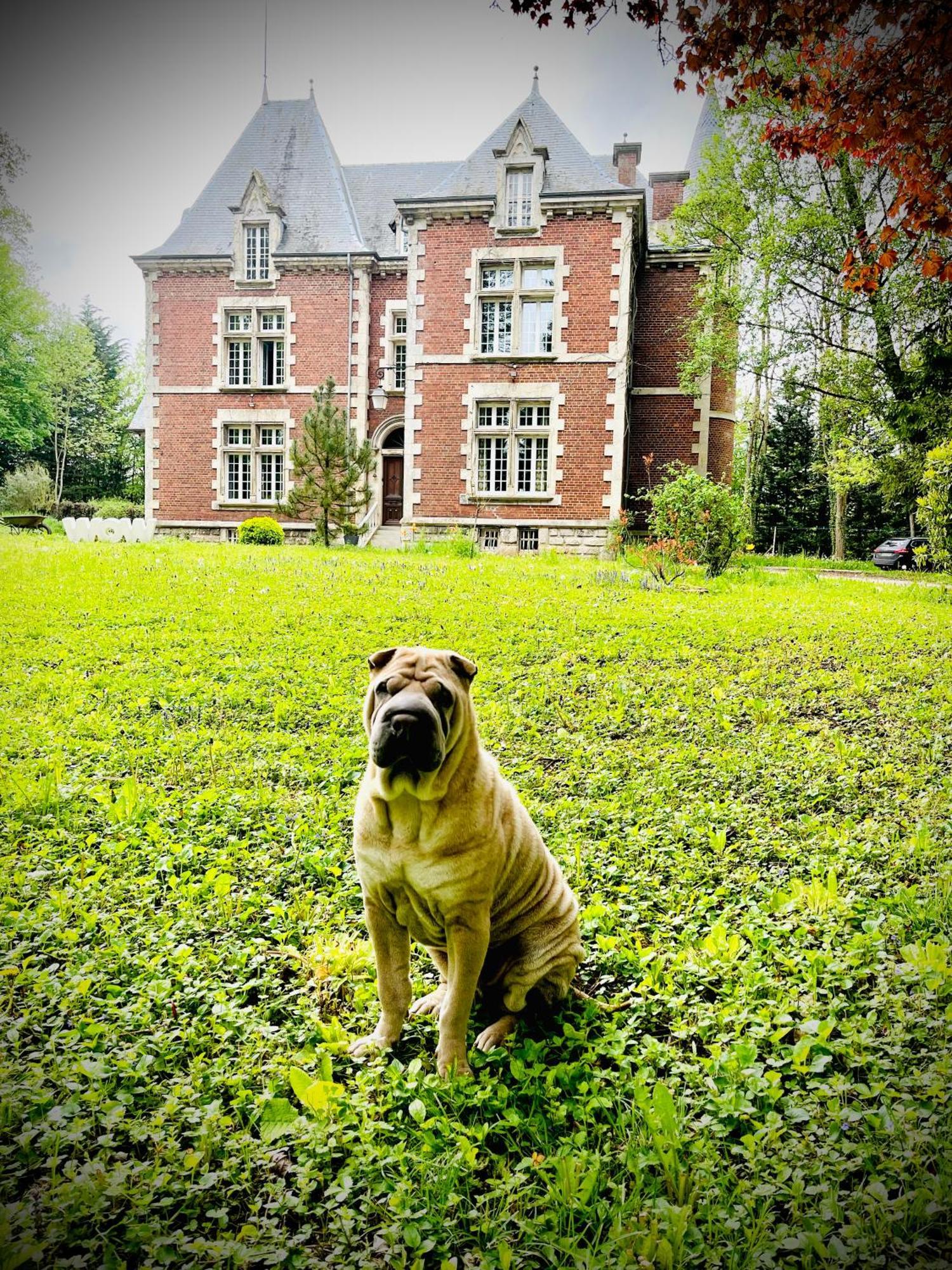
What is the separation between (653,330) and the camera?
76.2ft

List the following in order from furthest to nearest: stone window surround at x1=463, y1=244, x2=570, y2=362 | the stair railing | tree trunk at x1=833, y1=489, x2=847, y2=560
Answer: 1. tree trunk at x1=833, y1=489, x2=847, y2=560
2. the stair railing
3. stone window surround at x1=463, y1=244, x2=570, y2=362

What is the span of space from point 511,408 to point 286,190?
37.5ft

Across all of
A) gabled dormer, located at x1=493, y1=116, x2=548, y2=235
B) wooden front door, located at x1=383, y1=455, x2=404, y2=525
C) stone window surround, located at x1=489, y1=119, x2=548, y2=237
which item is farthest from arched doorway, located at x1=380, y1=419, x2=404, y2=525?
gabled dormer, located at x1=493, y1=116, x2=548, y2=235

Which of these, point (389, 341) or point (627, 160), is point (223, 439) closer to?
point (389, 341)

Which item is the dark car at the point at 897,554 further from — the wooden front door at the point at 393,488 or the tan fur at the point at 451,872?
the tan fur at the point at 451,872

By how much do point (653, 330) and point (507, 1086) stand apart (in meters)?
23.9

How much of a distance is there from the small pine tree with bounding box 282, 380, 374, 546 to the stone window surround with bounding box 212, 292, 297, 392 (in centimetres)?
497

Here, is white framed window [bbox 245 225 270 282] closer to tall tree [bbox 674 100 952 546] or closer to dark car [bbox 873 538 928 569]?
tall tree [bbox 674 100 952 546]

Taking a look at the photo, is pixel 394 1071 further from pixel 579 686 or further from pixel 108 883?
pixel 579 686

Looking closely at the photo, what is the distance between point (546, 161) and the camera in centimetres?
2128

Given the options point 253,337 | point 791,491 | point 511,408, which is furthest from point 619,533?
point 791,491

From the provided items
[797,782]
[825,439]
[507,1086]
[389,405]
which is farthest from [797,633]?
[825,439]

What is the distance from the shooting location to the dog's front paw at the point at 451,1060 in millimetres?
2502

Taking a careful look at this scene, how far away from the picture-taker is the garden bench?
17688 millimetres
